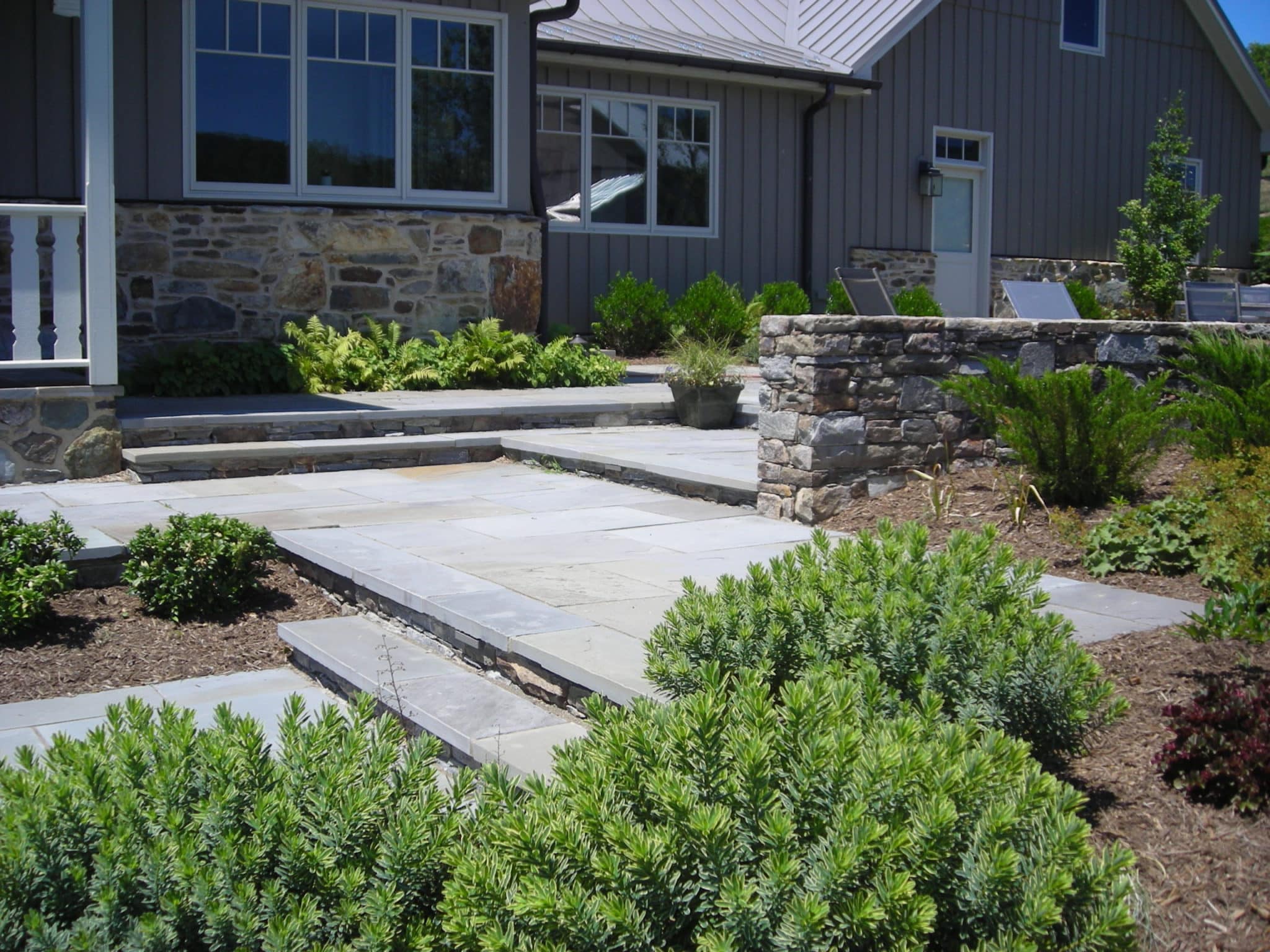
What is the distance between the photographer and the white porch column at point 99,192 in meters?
7.17

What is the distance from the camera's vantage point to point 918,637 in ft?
9.62

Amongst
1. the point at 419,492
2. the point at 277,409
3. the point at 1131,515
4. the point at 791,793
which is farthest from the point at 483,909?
the point at 277,409

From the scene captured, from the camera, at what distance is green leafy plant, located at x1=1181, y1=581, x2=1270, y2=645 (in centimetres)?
328

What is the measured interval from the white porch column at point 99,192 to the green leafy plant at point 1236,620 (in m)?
5.96

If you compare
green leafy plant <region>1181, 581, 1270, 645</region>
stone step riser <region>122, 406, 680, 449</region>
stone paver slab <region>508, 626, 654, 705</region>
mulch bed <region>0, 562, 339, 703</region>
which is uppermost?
stone step riser <region>122, 406, 680, 449</region>

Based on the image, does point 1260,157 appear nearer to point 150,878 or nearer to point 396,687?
point 396,687

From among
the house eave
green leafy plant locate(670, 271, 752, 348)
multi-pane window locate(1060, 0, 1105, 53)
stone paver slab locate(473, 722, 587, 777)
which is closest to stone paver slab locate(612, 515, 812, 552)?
stone paver slab locate(473, 722, 587, 777)

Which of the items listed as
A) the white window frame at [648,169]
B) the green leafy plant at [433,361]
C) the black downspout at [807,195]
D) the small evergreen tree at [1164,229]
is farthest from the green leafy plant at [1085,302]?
the green leafy plant at [433,361]

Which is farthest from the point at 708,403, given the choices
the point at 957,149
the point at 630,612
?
the point at 957,149

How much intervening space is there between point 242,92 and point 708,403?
179 inches

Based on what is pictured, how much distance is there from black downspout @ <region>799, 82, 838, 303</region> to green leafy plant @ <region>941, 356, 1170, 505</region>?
898cm

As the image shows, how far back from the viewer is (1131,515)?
511 cm

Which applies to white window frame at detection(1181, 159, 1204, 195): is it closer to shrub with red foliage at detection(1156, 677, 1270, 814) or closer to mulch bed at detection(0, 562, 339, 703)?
mulch bed at detection(0, 562, 339, 703)

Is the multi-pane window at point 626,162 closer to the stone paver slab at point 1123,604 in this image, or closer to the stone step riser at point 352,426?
the stone step riser at point 352,426
